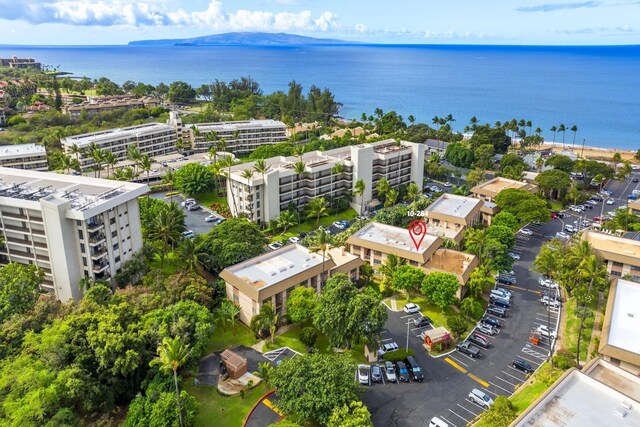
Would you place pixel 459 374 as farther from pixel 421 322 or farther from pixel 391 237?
pixel 391 237

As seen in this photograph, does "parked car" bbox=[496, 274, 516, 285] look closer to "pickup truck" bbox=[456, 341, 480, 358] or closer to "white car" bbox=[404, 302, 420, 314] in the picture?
"white car" bbox=[404, 302, 420, 314]

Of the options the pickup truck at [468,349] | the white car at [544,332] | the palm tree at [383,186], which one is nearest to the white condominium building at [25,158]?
the palm tree at [383,186]

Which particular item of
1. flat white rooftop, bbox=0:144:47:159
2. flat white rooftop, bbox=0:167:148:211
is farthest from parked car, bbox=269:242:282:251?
flat white rooftop, bbox=0:144:47:159

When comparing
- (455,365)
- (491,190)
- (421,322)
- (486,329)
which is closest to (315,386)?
(455,365)

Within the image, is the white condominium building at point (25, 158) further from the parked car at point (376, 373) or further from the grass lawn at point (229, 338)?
the parked car at point (376, 373)

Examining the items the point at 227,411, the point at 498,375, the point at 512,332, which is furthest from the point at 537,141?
the point at 227,411

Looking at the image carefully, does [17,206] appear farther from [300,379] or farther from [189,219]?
[300,379]
